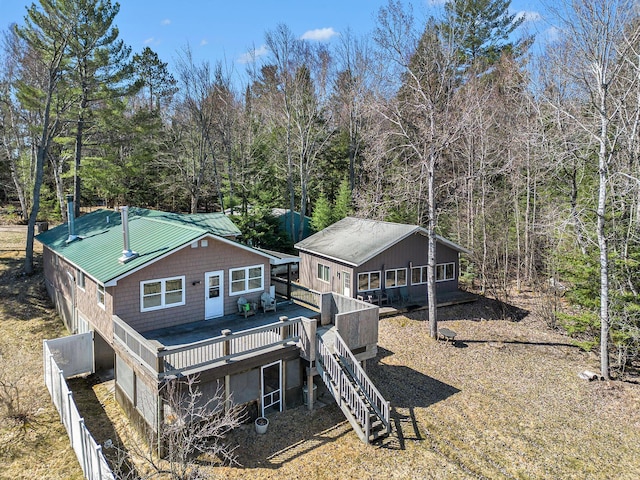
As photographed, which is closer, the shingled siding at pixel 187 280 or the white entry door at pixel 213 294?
the shingled siding at pixel 187 280

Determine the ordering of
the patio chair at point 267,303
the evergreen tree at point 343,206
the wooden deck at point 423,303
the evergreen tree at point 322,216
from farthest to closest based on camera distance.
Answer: the evergreen tree at point 343,206 < the evergreen tree at point 322,216 < the wooden deck at point 423,303 < the patio chair at point 267,303

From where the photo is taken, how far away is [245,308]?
14.0m

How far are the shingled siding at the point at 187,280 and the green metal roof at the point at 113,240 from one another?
39 centimetres

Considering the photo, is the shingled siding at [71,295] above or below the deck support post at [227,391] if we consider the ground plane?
above

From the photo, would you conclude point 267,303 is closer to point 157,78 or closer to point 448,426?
point 448,426

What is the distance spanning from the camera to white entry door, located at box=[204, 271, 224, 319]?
44.5ft

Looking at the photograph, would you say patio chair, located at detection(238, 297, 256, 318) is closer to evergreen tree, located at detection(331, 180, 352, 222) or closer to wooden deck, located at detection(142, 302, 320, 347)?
wooden deck, located at detection(142, 302, 320, 347)

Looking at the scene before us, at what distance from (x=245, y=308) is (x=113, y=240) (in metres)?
5.46

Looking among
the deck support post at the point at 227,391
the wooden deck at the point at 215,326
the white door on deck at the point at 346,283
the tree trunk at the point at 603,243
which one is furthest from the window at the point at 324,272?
the tree trunk at the point at 603,243

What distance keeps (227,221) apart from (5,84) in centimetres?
1895

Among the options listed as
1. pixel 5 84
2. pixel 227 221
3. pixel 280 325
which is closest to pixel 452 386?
pixel 280 325

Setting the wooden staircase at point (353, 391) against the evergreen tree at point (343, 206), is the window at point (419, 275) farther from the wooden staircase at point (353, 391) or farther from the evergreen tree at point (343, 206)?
the wooden staircase at point (353, 391)

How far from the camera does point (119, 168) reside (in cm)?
2459

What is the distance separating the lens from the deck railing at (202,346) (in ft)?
31.2
